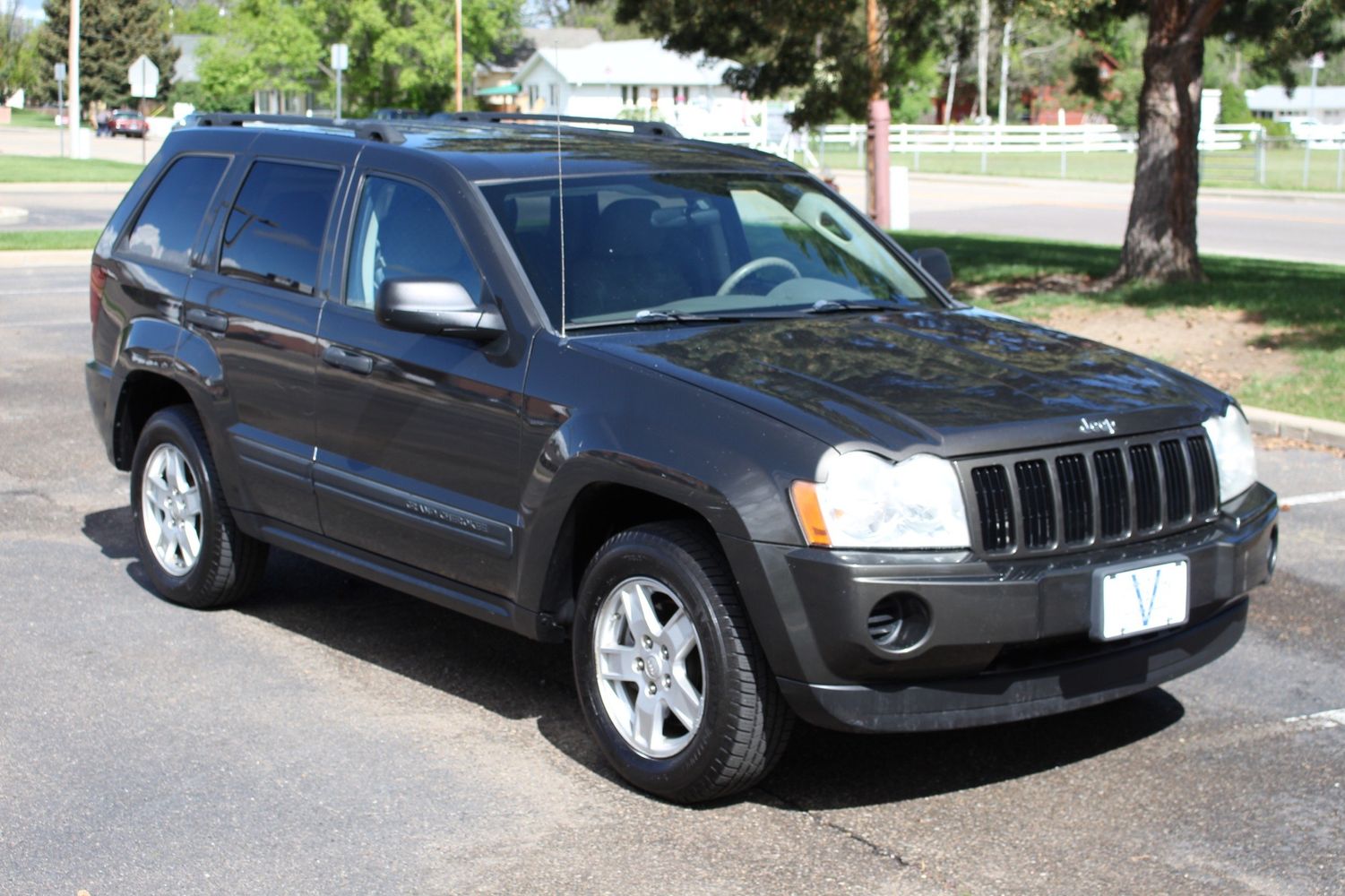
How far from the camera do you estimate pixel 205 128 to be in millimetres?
6809

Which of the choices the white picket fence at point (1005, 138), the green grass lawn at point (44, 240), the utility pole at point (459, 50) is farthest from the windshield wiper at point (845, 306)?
the white picket fence at point (1005, 138)

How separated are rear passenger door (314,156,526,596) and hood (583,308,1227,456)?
441 mm

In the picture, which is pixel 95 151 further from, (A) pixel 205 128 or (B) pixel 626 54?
(A) pixel 205 128

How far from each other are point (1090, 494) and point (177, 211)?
3.89 metres

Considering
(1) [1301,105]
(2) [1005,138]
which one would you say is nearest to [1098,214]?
(2) [1005,138]

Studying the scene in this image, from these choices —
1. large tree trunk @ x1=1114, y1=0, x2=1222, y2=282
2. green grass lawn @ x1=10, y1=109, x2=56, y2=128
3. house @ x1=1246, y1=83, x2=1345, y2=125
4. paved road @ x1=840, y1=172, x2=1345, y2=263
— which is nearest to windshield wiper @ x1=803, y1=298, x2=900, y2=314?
large tree trunk @ x1=1114, y1=0, x2=1222, y2=282

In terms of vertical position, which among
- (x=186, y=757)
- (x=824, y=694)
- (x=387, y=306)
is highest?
(x=387, y=306)

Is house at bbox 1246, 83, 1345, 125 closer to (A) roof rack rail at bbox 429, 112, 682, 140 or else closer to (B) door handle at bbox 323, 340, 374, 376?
(A) roof rack rail at bbox 429, 112, 682, 140

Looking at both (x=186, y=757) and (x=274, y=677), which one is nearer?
(x=186, y=757)

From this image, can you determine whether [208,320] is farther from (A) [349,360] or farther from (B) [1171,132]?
(B) [1171,132]

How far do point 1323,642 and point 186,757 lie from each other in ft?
13.2

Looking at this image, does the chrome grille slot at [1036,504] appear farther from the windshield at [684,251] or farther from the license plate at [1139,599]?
the windshield at [684,251]

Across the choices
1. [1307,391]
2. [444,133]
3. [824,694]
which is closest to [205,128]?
[444,133]

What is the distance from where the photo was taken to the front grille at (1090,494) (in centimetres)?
438
